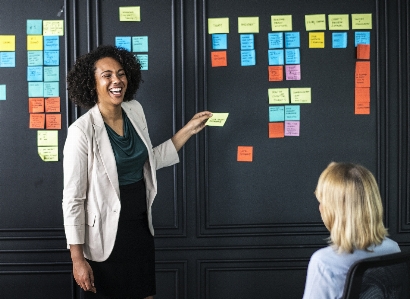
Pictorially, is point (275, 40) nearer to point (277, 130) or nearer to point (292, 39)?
point (292, 39)

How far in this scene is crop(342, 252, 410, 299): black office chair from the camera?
4.60ft

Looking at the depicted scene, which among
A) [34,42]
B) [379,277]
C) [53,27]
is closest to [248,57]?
[53,27]

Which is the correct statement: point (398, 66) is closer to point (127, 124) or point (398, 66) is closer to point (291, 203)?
point (291, 203)

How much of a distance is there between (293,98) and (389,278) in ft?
6.09

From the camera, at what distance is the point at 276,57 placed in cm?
317

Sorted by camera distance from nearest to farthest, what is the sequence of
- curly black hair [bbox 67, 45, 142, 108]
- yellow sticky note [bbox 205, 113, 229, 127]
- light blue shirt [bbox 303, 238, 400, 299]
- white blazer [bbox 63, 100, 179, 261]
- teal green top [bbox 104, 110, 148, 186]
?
1. light blue shirt [bbox 303, 238, 400, 299]
2. white blazer [bbox 63, 100, 179, 261]
3. teal green top [bbox 104, 110, 148, 186]
4. curly black hair [bbox 67, 45, 142, 108]
5. yellow sticky note [bbox 205, 113, 229, 127]

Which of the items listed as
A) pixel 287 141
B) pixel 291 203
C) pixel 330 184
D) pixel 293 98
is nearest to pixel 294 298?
pixel 291 203

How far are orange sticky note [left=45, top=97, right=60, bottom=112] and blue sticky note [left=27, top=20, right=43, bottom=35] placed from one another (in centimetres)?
41

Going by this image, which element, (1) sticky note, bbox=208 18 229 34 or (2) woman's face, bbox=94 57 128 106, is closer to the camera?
(2) woman's face, bbox=94 57 128 106

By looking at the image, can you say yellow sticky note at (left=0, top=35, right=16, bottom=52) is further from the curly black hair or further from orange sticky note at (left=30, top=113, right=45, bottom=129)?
the curly black hair

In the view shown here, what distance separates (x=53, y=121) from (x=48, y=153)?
7.8 inches

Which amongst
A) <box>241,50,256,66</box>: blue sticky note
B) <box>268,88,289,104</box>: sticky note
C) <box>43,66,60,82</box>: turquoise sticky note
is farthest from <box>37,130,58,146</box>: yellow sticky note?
<box>268,88,289,104</box>: sticky note

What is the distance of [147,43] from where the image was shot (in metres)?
3.15

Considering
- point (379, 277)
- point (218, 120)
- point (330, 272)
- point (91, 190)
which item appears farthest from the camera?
point (218, 120)
